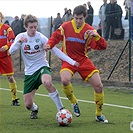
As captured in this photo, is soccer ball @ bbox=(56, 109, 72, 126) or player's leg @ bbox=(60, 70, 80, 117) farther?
player's leg @ bbox=(60, 70, 80, 117)

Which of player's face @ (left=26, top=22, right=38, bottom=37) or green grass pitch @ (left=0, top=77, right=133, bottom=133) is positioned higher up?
player's face @ (left=26, top=22, right=38, bottom=37)

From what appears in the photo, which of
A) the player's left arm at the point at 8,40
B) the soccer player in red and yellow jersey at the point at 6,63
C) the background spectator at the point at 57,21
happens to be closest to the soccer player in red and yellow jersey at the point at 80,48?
the player's left arm at the point at 8,40

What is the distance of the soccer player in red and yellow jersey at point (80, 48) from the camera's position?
33.2 feet

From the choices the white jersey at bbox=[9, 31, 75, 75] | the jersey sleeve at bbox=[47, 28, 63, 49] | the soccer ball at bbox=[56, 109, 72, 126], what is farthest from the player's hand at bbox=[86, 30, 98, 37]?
the soccer ball at bbox=[56, 109, 72, 126]

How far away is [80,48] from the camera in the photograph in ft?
34.2

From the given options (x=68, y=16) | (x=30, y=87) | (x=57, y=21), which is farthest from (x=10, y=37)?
(x=57, y=21)

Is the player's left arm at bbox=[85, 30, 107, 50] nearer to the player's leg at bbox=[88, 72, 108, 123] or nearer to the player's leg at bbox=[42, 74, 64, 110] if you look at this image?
the player's leg at bbox=[88, 72, 108, 123]

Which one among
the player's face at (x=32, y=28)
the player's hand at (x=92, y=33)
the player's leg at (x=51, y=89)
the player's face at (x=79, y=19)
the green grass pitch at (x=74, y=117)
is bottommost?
the green grass pitch at (x=74, y=117)

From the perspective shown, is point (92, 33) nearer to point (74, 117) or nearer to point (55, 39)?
point (55, 39)

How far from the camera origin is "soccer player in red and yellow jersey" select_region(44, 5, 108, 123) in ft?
33.2

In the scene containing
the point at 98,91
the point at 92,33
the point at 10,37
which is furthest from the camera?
the point at 10,37

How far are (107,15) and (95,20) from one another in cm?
136

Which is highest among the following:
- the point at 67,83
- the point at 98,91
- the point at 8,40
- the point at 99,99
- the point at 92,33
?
the point at 92,33

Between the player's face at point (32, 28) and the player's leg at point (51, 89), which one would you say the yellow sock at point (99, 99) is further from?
the player's face at point (32, 28)
